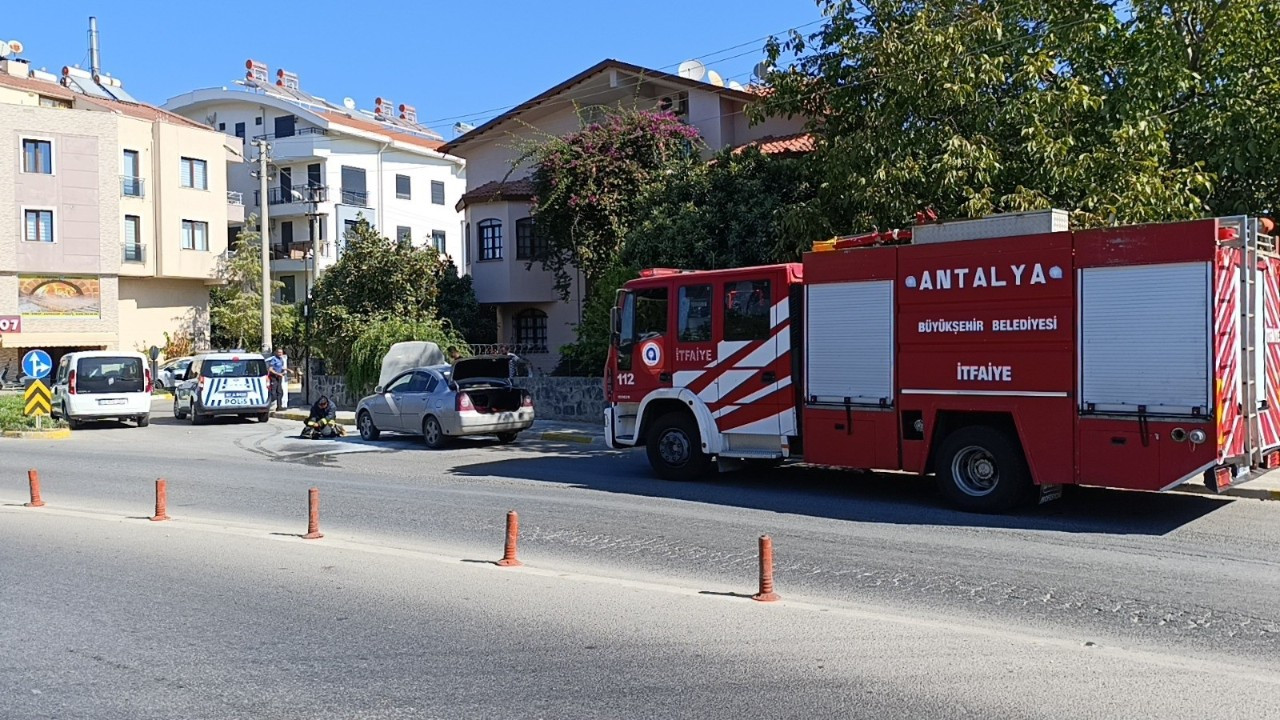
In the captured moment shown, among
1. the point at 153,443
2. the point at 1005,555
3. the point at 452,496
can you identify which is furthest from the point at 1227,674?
the point at 153,443

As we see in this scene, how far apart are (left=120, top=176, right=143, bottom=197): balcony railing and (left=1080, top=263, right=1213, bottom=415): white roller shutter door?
45636mm

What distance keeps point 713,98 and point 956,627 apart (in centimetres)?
2454

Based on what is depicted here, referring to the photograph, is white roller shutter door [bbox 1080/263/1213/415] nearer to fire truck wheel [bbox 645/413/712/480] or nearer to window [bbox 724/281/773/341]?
window [bbox 724/281/773/341]

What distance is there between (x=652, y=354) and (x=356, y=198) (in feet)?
148

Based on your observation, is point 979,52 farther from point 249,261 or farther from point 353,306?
point 249,261

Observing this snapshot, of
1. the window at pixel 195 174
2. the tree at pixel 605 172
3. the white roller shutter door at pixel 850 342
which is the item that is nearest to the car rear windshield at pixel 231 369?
the tree at pixel 605 172

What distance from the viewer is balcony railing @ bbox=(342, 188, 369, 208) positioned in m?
55.3

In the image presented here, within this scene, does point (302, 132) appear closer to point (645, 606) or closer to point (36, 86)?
point (36, 86)

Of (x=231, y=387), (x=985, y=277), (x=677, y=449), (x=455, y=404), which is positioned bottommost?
(x=677, y=449)

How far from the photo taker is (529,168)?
3284 cm

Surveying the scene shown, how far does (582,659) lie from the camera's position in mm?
6129

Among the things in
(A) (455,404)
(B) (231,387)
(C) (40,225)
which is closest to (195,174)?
(C) (40,225)

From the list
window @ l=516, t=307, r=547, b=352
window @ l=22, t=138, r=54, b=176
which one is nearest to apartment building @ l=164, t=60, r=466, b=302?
window @ l=22, t=138, r=54, b=176

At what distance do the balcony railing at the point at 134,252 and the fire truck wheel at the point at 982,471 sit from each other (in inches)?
1728
